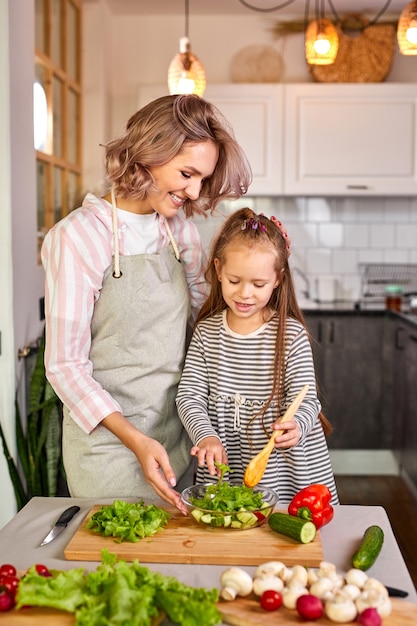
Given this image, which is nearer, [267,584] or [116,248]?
[267,584]

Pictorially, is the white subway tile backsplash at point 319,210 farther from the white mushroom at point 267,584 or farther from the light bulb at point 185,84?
the white mushroom at point 267,584

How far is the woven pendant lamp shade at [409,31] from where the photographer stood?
11.8 ft

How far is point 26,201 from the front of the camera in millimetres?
3297

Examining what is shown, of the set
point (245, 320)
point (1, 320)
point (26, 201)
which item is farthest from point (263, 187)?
point (245, 320)

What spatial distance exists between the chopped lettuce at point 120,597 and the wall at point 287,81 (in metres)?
4.52

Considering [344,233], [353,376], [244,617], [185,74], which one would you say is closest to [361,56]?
[344,233]

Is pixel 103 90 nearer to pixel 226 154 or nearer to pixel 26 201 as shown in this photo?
pixel 26 201

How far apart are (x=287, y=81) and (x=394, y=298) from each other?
167cm

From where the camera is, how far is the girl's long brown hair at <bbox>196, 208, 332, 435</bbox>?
6.73 ft

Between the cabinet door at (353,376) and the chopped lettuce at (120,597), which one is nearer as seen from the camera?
the chopped lettuce at (120,597)

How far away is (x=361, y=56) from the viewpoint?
5.39 m

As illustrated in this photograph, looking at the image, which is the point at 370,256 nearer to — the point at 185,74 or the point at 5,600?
the point at 185,74

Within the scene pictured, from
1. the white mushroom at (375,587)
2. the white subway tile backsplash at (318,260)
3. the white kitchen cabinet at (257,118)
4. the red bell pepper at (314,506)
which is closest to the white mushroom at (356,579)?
the white mushroom at (375,587)

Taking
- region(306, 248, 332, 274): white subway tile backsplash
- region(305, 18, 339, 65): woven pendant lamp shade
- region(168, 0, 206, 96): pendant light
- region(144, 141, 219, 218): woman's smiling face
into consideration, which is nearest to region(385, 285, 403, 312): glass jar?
region(306, 248, 332, 274): white subway tile backsplash
